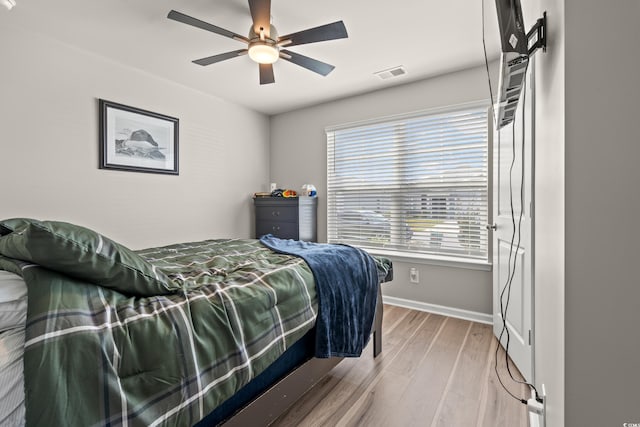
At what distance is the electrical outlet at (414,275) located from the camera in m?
3.11

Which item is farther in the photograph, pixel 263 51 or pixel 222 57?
pixel 222 57

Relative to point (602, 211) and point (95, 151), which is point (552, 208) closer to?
point (602, 211)

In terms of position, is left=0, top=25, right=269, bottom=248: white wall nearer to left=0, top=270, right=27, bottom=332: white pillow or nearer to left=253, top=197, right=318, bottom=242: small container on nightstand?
left=253, top=197, right=318, bottom=242: small container on nightstand

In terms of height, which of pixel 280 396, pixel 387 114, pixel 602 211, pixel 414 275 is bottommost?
pixel 280 396

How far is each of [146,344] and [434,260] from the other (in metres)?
2.78

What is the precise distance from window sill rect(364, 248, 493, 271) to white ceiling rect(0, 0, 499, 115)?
6.30 feet

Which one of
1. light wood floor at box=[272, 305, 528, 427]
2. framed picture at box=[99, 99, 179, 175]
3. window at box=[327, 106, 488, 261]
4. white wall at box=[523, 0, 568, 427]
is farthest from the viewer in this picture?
window at box=[327, 106, 488, 261]

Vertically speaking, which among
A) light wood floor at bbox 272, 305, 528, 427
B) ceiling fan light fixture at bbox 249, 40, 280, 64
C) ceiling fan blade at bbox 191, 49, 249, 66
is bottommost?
light wood floor at bbox 272, 305, 528, 427

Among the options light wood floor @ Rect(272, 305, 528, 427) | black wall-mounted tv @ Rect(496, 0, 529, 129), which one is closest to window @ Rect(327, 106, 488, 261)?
light wood floor @ Rect(272, 305, 528, 427)

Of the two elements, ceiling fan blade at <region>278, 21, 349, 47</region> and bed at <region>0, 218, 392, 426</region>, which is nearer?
bed at <region>0, 218, 392, 426</region>

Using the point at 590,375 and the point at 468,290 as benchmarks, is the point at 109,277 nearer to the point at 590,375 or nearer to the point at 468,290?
the point at 590,375

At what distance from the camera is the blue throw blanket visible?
1521 mm

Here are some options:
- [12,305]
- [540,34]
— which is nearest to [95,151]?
[12,305]

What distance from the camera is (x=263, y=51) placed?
2006mm
